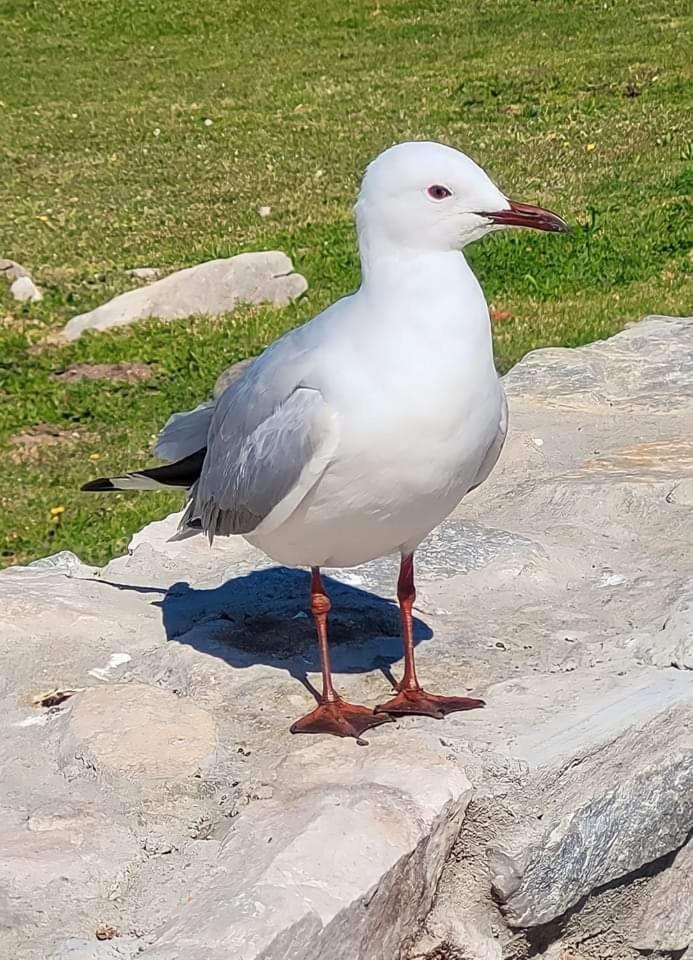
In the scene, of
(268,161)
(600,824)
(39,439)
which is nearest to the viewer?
(600,824)

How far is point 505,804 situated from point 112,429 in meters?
4.89

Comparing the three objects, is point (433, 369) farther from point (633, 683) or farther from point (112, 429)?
point (112, 429)

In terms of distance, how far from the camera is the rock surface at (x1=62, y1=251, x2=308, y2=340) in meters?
9.97

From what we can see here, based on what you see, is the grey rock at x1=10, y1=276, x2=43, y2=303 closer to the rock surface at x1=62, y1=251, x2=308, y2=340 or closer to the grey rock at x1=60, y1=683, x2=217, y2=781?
the rock surface at x1=62, y1=251, x2=308, y2=340

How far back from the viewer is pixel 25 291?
425 inches

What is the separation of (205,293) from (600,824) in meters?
6.91

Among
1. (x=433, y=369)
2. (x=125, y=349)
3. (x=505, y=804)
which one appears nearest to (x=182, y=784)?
(x=505, y=804)

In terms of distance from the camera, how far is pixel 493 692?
13.5ft

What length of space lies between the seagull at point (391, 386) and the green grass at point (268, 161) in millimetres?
2776

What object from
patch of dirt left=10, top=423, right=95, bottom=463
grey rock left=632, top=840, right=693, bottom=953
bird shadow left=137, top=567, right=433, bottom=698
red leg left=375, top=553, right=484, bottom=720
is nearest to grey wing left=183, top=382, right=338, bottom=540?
bird shadow left=137, top=567, right=433, bottom=698

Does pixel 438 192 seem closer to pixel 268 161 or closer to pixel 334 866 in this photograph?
pixel 334 866

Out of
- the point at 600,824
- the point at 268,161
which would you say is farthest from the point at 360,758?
the point at 268,161

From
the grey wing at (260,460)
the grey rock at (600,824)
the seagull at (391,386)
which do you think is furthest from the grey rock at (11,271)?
the grey rock at (600,824)

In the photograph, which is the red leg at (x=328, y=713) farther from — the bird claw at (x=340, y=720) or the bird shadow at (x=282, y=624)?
the bird shadow at (x=282, y=624)
